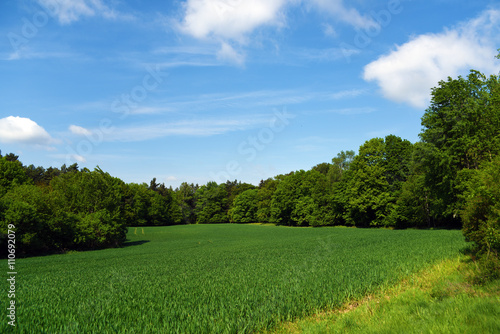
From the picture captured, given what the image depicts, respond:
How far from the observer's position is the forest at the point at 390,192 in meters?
22.1

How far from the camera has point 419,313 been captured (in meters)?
7.77

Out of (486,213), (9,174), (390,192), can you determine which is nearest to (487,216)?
(486,213)

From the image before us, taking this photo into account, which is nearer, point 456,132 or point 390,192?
point 456,132

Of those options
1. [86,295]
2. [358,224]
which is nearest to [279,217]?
[358,224]

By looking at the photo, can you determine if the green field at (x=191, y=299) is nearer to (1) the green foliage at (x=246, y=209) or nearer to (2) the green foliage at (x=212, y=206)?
(1) the green foliage at (x=246, y=209)

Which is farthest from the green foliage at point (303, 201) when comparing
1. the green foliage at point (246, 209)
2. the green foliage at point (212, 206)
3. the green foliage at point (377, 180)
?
the green foliage at point (212, 206)

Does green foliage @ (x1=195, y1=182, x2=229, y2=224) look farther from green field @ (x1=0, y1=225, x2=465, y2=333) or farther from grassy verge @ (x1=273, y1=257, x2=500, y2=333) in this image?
grassy verge @ (x1=273, y1=257, x2=500, y2=333)

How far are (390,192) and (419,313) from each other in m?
56.6

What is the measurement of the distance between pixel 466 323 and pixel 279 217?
86552 millimetres

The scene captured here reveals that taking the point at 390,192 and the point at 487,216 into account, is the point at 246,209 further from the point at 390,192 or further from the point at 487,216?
the point at 487,216

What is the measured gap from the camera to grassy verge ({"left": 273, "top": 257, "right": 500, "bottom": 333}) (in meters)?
6.65

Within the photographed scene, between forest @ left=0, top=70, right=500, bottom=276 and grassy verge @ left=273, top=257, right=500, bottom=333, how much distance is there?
268 centimetres

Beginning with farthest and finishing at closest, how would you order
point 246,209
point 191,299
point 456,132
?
point 246,209 < point 456,132 < point 191,299

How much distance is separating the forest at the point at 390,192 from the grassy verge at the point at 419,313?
2.68 metres
